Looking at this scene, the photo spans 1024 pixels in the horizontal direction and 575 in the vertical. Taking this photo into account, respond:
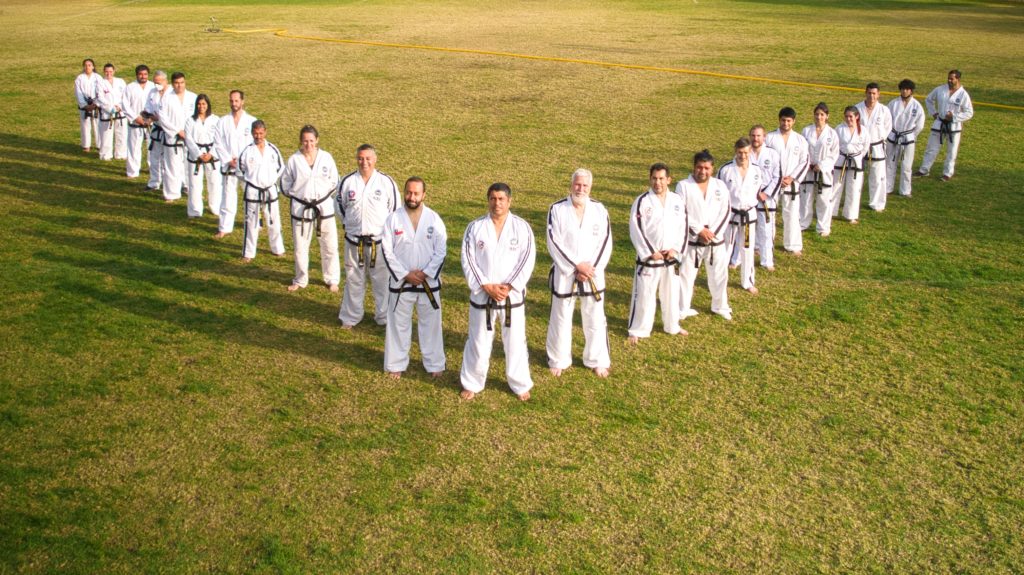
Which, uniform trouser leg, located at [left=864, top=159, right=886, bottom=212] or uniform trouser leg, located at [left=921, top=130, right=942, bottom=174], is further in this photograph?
uniform trouser leg, located at [left=921, top=130, right=942, bottom=174]

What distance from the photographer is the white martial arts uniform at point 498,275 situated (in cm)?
896

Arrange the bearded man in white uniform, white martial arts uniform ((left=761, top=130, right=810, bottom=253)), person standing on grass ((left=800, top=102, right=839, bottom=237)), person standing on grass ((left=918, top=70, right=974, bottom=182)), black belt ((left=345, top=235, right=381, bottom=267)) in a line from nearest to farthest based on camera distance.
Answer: black belt ((left=345, top=235, right=381, bottom=267)) < the bearded man in white uniform < white martial arts uniform ((left=761, top=130, right=810, bottom=253)) < person standing on grass ((left=800, top=102, right=839, bottom=237)) < person standing on grass ((left=918, top=70, right=974, bottom=182))

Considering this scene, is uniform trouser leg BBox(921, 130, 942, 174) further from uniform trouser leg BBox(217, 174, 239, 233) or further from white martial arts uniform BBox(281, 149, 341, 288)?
uniform trouser leg BBox(217, 174, 239, 233)

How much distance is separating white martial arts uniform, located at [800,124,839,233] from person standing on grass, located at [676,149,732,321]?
12.2ft

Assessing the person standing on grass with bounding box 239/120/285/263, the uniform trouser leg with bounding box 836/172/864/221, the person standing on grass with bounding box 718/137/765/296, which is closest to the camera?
the person standing on grass with bounding box 718/137/765/296

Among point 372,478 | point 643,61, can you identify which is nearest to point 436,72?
point 643,61

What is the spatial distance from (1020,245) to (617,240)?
643 centimetres

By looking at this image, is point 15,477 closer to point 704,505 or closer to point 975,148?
point 704,505

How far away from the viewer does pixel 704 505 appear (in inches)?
297

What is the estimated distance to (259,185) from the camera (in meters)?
12.6

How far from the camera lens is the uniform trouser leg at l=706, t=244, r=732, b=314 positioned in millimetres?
11031

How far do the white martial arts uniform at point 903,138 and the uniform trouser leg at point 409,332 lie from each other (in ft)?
35.9

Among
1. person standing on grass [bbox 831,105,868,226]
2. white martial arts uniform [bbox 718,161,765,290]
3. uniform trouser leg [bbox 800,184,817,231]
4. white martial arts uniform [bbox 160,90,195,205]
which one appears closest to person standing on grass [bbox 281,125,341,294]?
white martial arts uniform [bbox 160,90,195,205]

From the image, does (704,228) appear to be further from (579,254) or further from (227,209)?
(227,209)
